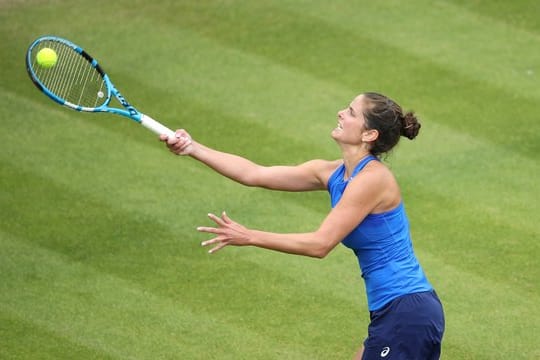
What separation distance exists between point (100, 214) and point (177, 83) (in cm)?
279

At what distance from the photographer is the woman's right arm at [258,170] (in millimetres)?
7441

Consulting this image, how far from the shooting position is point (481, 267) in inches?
388

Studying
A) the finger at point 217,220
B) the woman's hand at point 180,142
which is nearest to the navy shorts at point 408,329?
the finger at point 217,220

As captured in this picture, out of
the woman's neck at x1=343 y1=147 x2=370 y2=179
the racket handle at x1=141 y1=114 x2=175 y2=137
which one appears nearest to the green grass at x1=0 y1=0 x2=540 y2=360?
the racket handle at x1=141 y1=114 x2=175 y2=137

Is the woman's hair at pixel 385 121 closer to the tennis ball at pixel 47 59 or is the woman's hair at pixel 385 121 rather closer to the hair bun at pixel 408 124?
the hair bun at pixel 408 124

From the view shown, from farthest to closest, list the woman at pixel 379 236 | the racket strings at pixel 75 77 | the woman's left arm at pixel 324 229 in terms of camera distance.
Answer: the racket strings at pixel 75 77
the woman at pixel 379 236
the woman's left arm at pixel 324 229

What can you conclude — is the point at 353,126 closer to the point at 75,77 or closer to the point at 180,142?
the point at 180,142

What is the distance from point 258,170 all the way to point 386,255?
1.16m

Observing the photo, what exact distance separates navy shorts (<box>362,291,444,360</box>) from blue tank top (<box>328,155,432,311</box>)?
6cm

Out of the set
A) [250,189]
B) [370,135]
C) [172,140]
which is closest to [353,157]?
[370,135]

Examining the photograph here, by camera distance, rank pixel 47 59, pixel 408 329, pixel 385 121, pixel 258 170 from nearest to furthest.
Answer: pixel 408 329
pixel 385 121
pixel 258 170
pixel 47 59

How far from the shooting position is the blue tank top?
6918mm

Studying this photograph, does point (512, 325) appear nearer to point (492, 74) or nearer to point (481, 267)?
point (481, 267)

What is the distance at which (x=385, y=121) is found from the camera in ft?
23.2
